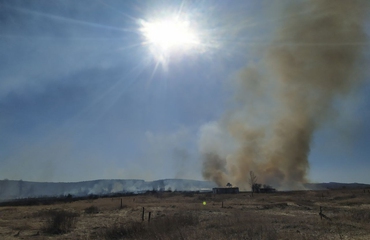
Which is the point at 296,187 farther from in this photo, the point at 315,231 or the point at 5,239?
the point at 5,239

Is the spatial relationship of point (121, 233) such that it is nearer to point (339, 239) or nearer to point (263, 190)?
point (339, 239)

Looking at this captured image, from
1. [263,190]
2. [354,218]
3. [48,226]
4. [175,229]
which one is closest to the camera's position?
[175,229]

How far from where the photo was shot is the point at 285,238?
13.2 m

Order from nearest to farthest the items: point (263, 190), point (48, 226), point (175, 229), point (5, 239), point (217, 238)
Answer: point (217, 238) → point (175, 229) → point (5, 239) → point (48, 226) → point (263, 190)

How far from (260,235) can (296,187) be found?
363 ft

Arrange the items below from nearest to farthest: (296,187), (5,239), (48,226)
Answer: (5,239) < (48,226) < (296,187)

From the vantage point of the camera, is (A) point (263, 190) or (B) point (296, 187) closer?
(A) point (263, 190)

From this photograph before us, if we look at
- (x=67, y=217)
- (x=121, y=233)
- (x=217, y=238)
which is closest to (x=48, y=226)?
(x=67, y=217)

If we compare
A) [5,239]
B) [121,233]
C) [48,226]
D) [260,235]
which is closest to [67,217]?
[48,226]

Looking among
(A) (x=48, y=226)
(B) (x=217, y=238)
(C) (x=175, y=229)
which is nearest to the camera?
(B) (x=217, y=238)

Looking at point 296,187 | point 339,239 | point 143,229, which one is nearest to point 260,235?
point 339,239

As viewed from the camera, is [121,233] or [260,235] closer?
[260,235]

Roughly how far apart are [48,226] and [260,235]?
50.2 feet

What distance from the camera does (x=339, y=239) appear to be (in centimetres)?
1338
